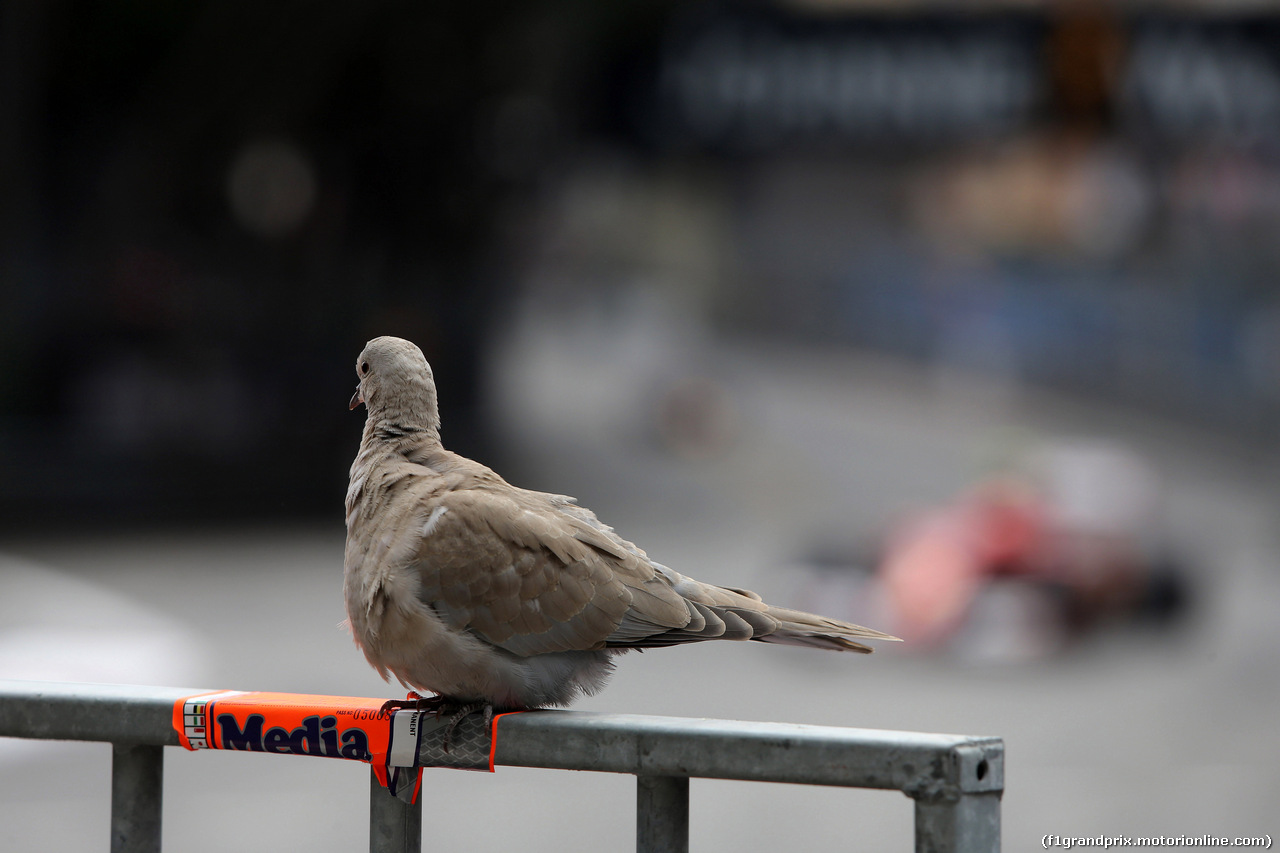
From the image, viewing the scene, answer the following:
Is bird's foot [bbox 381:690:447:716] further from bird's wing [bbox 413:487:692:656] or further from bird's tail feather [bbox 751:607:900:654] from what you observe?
bird's tail feather [bbox 751:607:900:654]

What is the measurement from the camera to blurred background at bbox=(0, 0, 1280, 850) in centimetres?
845

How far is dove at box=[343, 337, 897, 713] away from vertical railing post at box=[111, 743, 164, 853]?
1.23ft

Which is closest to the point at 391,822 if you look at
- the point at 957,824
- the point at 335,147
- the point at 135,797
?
the point at 135,797

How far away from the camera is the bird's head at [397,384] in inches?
94.3

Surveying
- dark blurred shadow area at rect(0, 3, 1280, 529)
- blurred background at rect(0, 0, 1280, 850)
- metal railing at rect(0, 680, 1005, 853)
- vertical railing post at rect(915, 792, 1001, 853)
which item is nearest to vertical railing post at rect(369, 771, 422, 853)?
metal railing at rect(0, 680, 1005, 853)

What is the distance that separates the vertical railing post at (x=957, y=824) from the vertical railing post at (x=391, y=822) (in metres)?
0.73

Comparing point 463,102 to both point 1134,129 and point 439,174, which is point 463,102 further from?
point 1134,129

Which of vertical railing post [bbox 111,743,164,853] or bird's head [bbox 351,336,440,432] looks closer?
vertical railing post [bbox 111,743,164,853]

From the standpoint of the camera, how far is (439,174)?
53.4 ft

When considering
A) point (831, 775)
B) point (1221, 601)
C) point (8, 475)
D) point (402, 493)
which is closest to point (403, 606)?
point (402, 493)

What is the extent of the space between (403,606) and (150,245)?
1426cm

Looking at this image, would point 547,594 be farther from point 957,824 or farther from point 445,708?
point 957,824

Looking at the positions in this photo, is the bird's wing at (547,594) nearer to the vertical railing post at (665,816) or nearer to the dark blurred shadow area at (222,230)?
the vertical railing post at (665,816)

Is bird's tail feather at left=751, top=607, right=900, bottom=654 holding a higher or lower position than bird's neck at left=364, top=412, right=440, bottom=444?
lower
